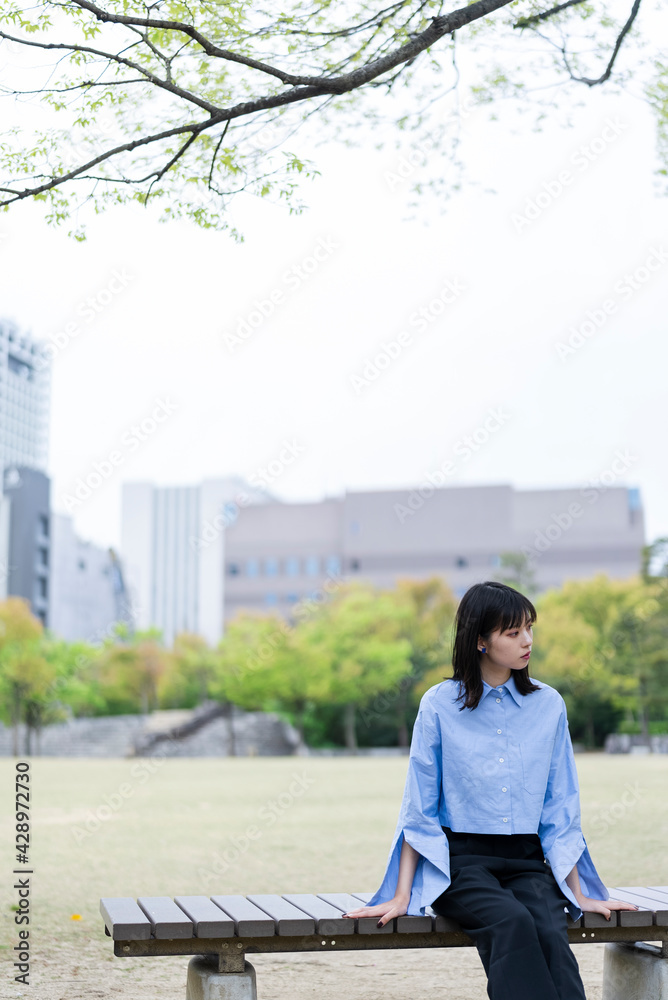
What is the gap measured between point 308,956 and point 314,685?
35607 millimetres

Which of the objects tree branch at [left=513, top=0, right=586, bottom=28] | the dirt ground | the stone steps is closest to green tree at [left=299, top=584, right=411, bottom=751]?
the stone steps

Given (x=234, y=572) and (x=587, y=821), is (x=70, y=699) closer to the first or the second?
(x=587, y=821)

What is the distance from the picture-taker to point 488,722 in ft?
11.1

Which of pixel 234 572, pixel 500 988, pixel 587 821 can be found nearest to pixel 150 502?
pixel 234 572

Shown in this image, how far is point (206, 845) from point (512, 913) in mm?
7559

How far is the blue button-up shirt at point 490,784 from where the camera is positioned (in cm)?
326

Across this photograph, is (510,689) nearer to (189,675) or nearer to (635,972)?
(635,972)

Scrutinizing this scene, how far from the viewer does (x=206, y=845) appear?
1005 cm

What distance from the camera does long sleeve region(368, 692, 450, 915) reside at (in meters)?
3.22

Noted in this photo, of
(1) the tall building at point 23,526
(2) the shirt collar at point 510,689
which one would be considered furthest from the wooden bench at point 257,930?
(1) the tall building at point 23,526

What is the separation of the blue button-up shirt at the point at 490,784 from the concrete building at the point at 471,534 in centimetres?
7261

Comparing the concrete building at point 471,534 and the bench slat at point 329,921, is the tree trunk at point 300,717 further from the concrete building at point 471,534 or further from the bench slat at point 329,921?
the bench slat at point 329,921

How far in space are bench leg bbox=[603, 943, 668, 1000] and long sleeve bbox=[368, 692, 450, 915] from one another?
0.95 metres

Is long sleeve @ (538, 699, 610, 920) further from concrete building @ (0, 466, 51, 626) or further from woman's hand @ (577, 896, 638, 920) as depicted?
concrete building @ (0, 466, 51, 626)
